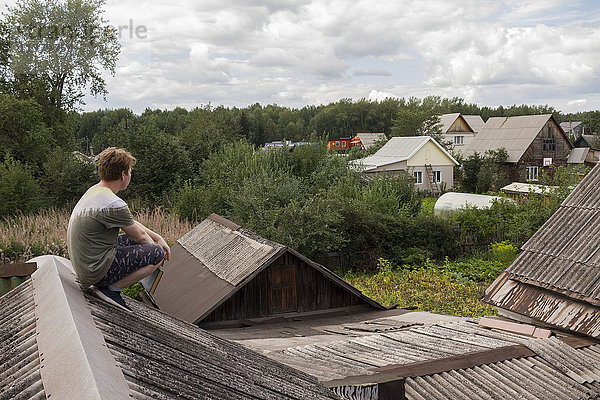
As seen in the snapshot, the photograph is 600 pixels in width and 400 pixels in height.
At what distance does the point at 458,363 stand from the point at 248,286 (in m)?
5.83

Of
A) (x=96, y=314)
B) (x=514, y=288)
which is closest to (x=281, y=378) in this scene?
(x=96, y=314)

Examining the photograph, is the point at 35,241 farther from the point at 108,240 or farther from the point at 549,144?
the point at 549,144

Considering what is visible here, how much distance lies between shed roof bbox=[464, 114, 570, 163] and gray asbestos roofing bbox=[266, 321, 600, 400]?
3952 cm

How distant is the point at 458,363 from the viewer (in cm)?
599

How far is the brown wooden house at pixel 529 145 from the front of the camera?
43497mm

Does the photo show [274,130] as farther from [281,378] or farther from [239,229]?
[281,378]

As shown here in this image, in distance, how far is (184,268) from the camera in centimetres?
1288

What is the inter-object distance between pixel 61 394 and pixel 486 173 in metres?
40.6

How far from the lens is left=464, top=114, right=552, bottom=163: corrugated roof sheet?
4384cm

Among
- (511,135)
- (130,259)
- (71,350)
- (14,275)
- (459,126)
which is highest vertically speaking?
(459,126)

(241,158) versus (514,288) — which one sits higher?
(241,158)

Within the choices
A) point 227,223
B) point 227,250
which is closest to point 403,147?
point 227,223

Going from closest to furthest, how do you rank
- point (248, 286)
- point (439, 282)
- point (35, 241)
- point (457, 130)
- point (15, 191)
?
point (248, 286) < point (35, 241) < point (439, 282) < point (15, 191) < point (457, 130)

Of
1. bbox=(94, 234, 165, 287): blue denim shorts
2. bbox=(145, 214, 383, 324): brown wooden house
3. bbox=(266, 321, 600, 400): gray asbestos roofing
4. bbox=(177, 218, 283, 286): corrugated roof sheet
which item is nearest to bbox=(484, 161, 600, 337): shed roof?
bbox=(266, 321, 600, 400): gray asbestos roofing
